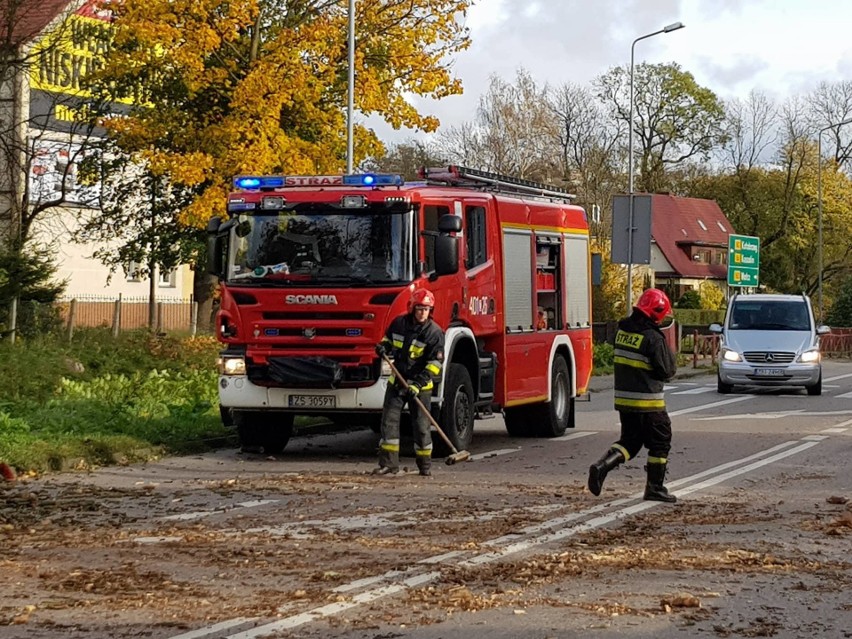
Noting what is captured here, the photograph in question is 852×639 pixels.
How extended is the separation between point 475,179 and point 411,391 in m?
3.91

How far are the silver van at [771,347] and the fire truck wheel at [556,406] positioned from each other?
10234 mm

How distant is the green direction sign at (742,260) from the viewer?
48719mm

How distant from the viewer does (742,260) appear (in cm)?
4934

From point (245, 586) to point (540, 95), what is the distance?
51.4 m

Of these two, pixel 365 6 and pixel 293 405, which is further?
pixel 365 6

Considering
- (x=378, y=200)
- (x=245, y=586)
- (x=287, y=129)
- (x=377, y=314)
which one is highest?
(x=287, y=129)

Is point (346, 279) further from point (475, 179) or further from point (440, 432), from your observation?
point (475, 179)

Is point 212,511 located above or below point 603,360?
below

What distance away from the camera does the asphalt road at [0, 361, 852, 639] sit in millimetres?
7523

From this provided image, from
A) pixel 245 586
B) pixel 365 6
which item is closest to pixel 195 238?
pixel 365 6

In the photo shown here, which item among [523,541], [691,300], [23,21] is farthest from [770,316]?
[691,300]

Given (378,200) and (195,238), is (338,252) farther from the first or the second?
(195,238)

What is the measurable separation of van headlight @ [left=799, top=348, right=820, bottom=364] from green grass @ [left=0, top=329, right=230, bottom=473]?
11.3 metres

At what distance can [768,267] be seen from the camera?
286 feet
